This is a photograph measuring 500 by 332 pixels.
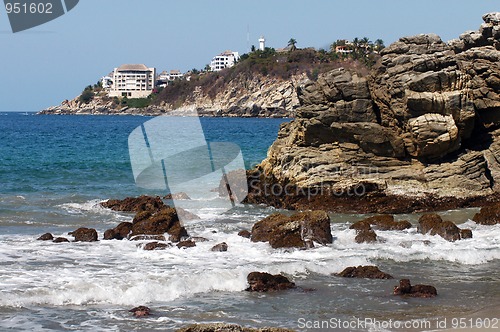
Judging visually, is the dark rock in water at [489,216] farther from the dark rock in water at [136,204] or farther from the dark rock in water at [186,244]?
the dark rock in water at [136,204]

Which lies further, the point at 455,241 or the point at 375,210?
the point at 375,210

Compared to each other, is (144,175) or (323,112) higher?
(323,112)

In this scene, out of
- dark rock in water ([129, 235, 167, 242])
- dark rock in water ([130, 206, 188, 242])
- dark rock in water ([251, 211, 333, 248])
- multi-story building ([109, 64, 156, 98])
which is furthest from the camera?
multi-story building ([109, 64, 156, 98])

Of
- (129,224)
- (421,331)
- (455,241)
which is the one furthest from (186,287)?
(455,241)

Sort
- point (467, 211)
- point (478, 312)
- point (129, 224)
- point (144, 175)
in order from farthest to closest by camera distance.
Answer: point (144, 175) → point (467, 211) → point (129, 224) → point (478, 312)

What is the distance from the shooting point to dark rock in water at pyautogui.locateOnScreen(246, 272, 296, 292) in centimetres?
1245

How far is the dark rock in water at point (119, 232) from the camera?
17.6 m

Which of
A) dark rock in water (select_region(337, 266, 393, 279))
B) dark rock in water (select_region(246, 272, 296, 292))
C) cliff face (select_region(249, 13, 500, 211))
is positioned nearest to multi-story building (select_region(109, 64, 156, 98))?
cliff face (select_region(249, 13, 500, 211))

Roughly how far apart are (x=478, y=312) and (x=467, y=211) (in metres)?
10.3

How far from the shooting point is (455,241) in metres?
17.0

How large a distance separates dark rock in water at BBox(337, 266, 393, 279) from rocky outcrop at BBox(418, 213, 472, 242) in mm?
4276

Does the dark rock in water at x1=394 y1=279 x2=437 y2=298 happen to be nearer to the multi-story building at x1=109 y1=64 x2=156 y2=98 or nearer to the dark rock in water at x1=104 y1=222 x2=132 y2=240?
the dark rock in water at x1=104 y1=222 x2=132 y2=240

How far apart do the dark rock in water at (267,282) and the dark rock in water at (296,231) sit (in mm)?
3330

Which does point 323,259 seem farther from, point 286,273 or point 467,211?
point 467,211
